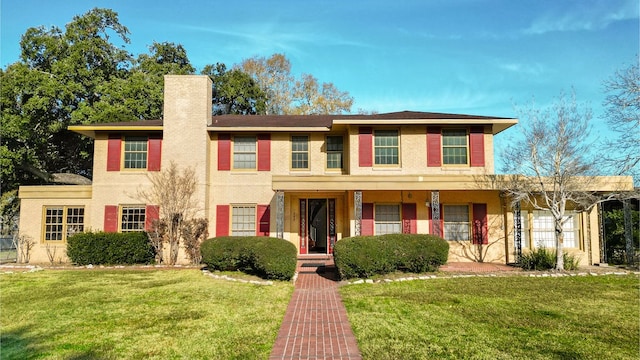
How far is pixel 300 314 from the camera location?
27.1 feet

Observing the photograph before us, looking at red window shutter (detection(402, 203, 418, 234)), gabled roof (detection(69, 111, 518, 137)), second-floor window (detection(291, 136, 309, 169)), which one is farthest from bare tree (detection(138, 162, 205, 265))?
red window shutter (detection(402, 203, 418, 234))

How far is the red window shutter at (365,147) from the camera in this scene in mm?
16547

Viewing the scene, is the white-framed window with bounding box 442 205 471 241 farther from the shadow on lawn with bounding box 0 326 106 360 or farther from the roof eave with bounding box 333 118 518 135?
the shadow on lawn with bounding box 0 326 106 360

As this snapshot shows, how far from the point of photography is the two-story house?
53.4 feet

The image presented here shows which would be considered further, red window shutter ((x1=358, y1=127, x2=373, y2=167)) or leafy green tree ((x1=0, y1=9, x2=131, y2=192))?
leafy green tree ((x1=0, y1=9, x2=131, y2=192))

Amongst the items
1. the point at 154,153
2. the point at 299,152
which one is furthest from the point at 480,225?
the point at 154,153

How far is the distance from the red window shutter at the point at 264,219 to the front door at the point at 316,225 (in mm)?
1373

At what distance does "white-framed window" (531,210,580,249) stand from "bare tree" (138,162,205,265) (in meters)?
13.1

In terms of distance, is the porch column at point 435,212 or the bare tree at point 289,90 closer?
the porch column at point 435,212

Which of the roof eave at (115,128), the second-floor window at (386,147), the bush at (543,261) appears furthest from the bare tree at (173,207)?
the bush at (543,261)

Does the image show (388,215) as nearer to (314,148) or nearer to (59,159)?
(314,148)

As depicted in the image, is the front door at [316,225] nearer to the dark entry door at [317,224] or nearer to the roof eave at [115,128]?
the dark entry door at [317,224]

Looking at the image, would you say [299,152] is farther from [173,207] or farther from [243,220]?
[173,207]

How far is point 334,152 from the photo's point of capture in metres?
17.8
